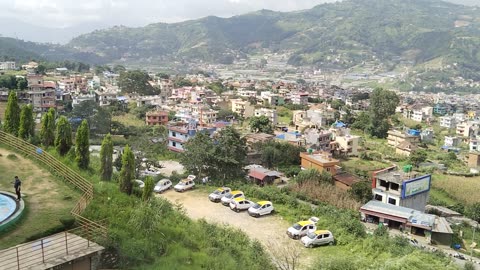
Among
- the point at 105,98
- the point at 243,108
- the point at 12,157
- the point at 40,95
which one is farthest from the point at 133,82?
the point at 12,157

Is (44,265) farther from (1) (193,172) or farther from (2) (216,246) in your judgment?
(1) (193,172)

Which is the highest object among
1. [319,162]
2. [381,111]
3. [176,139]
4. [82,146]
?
[82,146]

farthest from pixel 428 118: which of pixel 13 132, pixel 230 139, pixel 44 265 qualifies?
pixel 44 265

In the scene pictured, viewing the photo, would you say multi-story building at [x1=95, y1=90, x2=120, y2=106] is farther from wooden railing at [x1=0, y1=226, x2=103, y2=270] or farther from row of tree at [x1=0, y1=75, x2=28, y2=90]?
wooden railing at [x1=0, y1=226, x2=103, y2=270]

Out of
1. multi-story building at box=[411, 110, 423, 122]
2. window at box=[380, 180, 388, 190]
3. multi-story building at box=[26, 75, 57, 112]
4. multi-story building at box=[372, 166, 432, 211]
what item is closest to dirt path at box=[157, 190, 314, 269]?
multi-story building at box=[372, 166, 432, 211]

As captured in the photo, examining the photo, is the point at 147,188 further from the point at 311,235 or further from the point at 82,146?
the point at 311,235
